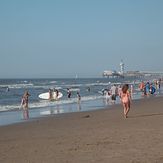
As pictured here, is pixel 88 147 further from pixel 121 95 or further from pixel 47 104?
pixel 47 104

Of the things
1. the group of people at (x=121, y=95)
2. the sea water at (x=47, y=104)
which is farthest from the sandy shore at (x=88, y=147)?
the sea water at (x=47, y=104)

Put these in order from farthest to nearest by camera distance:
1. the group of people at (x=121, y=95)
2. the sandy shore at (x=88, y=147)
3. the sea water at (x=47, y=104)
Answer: the sea water at (x=47, y=104) → the group of people at (x=121, y=95) → the sandy shore at (x=88, y=147)

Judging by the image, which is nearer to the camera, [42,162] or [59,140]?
[42,162]

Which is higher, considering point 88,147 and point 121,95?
point 121,95

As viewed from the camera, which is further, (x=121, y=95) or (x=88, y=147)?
(x=121, y=95)

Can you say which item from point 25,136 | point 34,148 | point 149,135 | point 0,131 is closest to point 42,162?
point 34,148

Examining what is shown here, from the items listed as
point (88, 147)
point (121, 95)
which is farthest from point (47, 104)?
point (88, 147)

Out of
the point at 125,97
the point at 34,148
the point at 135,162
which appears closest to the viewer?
the point at 135,162

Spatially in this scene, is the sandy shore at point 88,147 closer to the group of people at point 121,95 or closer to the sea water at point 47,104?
the group of people at point 121,95

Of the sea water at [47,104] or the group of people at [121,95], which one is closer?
the group of people at [121,95]

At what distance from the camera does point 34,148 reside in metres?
10.3

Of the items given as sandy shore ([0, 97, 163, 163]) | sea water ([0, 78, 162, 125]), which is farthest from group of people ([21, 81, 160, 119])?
sandy shore ([0, 97, 163, 163])

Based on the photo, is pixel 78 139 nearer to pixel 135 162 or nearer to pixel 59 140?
pixel 59 140

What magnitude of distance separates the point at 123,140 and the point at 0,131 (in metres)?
6.01
